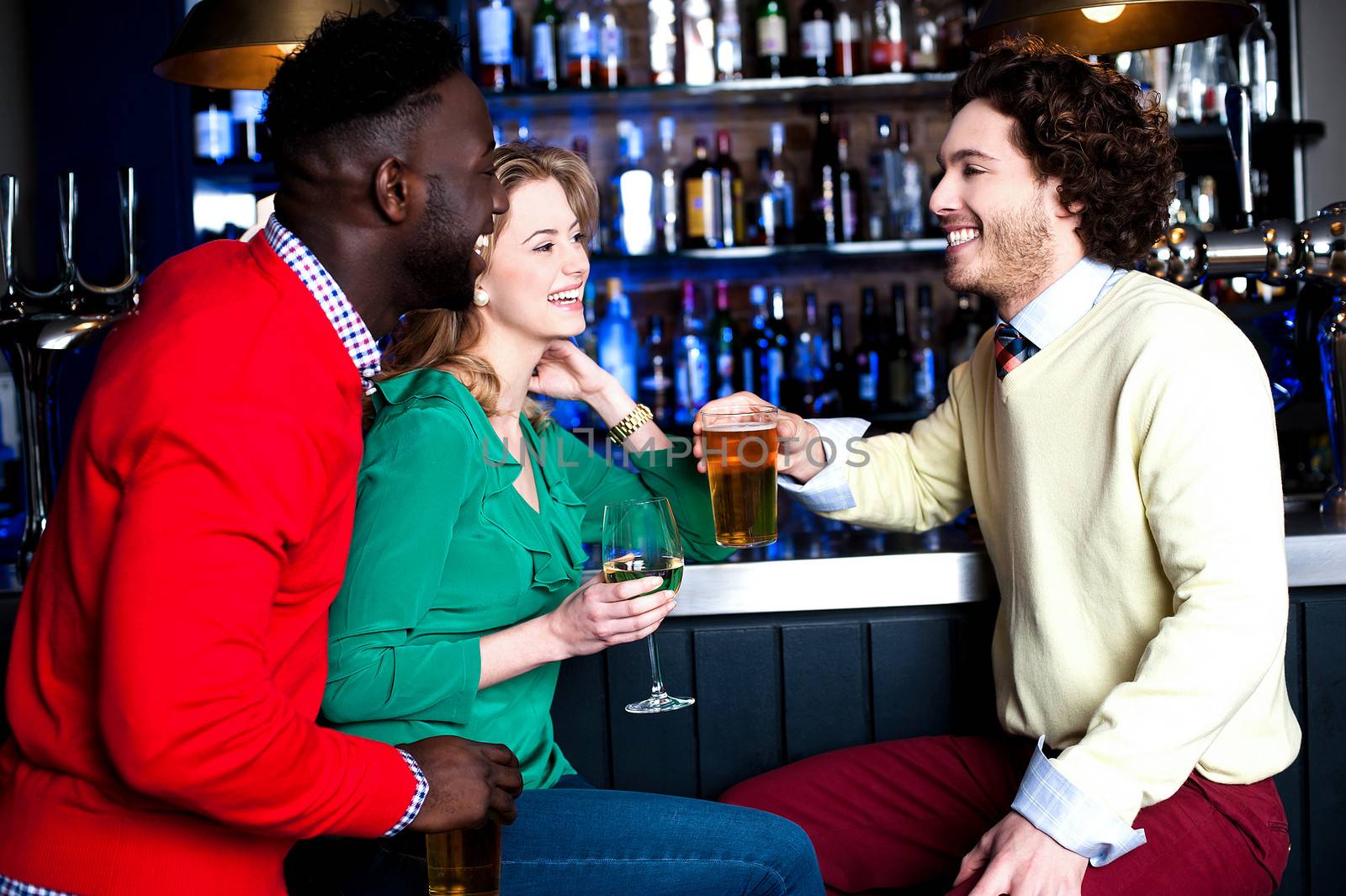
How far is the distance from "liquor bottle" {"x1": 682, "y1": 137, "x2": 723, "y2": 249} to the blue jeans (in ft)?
6.56

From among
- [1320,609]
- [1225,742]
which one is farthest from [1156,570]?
[1320,609]

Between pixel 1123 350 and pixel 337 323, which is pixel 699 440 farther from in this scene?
pixel 337 323

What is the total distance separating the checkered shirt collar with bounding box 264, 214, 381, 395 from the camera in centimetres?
88

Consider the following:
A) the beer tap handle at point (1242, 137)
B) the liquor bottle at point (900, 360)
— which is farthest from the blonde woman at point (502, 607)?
the liquor bottle at point (900, 360)

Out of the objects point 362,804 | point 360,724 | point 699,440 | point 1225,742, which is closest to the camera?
point 362,804

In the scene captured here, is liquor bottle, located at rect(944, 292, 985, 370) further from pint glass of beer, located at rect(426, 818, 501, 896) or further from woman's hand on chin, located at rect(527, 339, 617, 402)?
pint glass of beer, located at rect(426, 818, 501, 896)

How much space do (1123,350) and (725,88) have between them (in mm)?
1834

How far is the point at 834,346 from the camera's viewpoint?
310cm

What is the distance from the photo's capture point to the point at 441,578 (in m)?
1.12

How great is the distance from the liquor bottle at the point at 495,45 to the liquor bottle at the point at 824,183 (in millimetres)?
788

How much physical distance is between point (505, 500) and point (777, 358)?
1883mm

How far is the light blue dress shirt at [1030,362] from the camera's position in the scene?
3.43 ft

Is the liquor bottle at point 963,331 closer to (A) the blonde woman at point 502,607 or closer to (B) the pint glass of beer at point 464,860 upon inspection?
(A) the blonde woman at point 502,607

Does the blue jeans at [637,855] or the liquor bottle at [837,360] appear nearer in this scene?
the blue jeans at [637,855]
